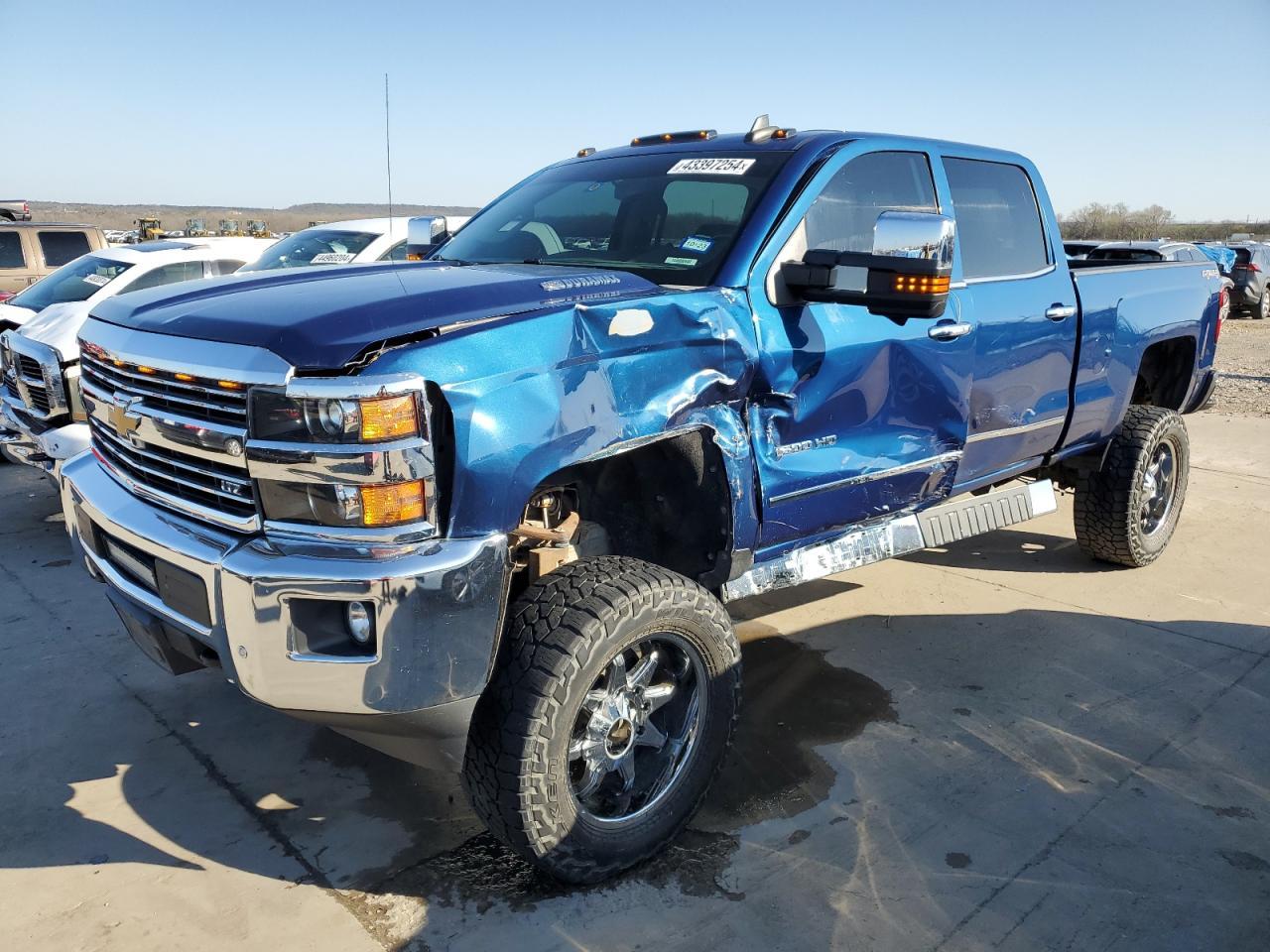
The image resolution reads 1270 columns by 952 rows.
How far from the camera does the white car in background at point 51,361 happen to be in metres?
5.62

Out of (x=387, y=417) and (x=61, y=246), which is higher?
(x=387, y=417)

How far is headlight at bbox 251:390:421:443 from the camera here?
7.52ft

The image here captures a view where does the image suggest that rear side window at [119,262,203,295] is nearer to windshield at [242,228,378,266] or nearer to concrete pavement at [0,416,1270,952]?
windshield at [242,228,378,266]

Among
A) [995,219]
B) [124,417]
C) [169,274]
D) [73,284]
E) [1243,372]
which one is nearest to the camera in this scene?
[124,417]

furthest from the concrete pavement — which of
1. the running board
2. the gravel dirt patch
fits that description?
the gravel dirt patch

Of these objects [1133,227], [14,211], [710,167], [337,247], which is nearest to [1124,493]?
[710,167]

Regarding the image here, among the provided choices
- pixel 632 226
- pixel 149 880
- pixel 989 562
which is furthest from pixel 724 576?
pixel 989 562

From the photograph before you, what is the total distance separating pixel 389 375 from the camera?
230 centimetres

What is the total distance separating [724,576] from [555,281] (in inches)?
41.5

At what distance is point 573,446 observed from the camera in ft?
8.49

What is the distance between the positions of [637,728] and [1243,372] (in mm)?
12895

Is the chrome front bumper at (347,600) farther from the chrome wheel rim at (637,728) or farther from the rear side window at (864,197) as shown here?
the rear side window at (864,197)

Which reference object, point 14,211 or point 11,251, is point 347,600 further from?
point 14,211

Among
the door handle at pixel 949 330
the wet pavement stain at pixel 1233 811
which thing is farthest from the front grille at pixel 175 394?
the wet pavement stain at pixel 1233 811
